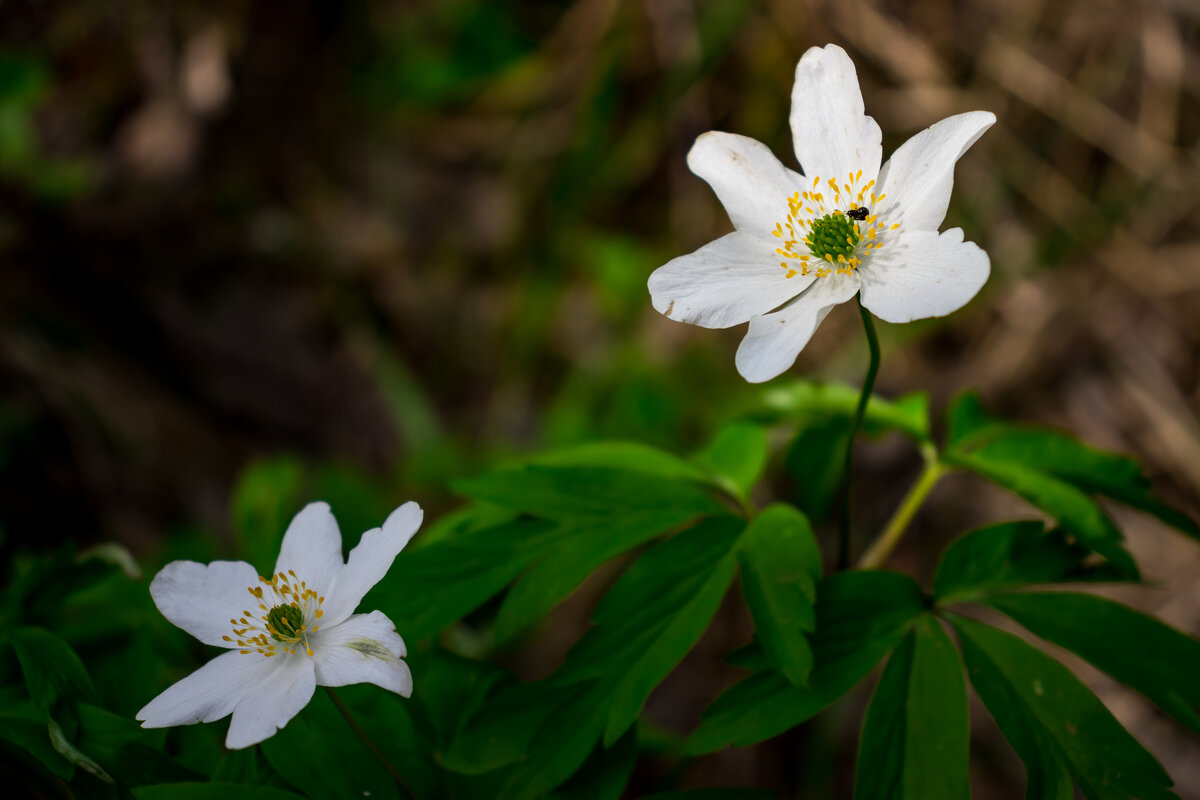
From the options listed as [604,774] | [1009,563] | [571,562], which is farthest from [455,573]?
[1009,563]

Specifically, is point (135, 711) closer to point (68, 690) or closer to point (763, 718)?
point (68, 690)

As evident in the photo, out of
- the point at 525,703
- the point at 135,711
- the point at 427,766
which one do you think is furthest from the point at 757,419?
the point at 135,711

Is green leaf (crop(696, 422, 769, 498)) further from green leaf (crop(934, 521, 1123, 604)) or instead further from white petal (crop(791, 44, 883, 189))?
white petal (crop(791, 44, 883, 189))

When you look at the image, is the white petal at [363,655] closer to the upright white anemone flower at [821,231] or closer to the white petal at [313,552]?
the white petal at [313,552]

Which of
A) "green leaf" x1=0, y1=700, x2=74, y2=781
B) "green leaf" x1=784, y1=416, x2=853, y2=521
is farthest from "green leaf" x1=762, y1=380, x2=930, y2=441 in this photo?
"green leaf" x1=0, y1=700, x2=74, y2=781

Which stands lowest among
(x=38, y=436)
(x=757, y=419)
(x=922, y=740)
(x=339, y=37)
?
(x=922, y=740)
